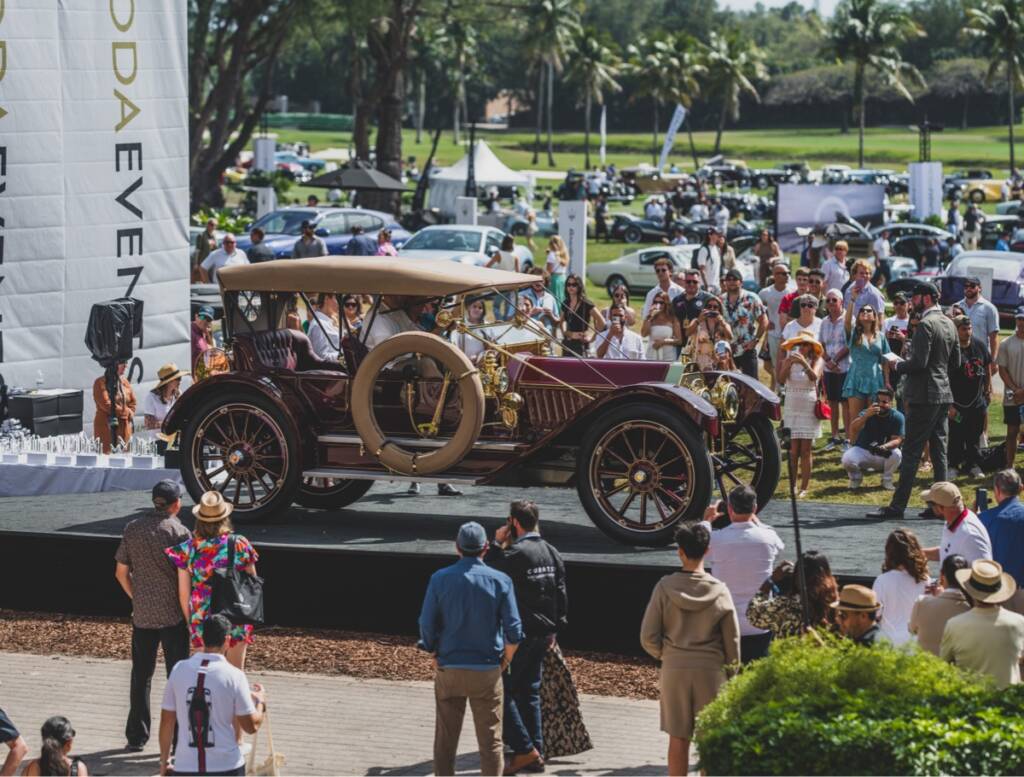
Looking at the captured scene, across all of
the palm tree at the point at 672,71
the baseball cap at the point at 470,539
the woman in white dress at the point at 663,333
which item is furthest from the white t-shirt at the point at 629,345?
the palm tree at the point at 672,71

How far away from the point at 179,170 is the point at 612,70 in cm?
9078

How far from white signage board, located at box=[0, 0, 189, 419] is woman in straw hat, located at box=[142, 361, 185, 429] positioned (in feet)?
8.46

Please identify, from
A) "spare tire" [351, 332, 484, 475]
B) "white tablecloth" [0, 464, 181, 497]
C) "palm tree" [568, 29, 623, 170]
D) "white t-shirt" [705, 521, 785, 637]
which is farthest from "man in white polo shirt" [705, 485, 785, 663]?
"palm tree" [568, 29, 623, 170]

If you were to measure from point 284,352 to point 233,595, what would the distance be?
3.78 meters

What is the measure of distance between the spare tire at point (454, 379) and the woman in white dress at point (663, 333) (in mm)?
5532

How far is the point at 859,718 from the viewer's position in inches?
269

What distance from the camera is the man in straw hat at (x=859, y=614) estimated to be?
8.18 m

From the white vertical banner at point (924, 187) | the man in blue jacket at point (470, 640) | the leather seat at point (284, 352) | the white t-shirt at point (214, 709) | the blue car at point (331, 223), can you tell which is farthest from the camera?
the white vertical banner at point (924, 187)

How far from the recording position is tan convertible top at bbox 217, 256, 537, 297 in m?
12.1

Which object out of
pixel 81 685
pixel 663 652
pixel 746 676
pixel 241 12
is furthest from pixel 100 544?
pixel 241 12

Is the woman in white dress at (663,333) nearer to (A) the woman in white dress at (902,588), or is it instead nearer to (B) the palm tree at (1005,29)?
(A) the woman in white dress at (902,588)

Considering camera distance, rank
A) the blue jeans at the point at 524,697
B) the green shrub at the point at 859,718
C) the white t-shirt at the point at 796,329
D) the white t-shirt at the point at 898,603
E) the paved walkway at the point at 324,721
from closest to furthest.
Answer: the green shrub at the point at 859,718
the white t-shirt at the point at 898,603
the blue jeans at the point at 524,697
the paved walkway at the point at 324,721
the white t-shirt at the point at 796,329

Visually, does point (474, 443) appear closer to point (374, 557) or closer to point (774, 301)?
point (374, 557)

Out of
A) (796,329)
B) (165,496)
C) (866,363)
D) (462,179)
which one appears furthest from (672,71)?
(165,496)
